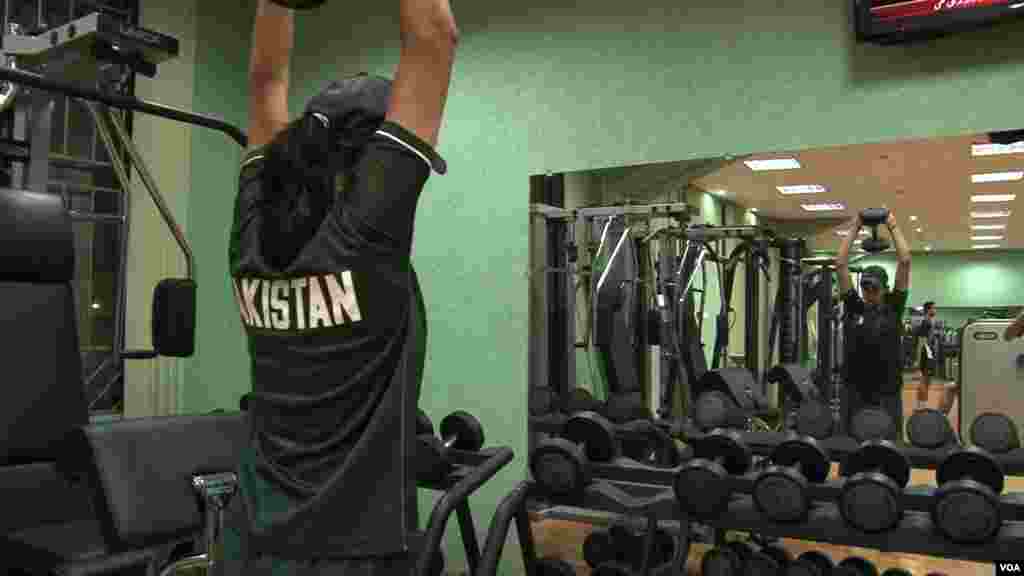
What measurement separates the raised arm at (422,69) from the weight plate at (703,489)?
4.73 ft

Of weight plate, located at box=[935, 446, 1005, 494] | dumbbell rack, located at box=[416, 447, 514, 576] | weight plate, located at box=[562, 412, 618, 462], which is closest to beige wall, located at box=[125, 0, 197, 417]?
dumbbell rack, located at box=[416, 447, 514, 576]

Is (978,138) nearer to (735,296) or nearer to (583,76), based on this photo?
(735,296)

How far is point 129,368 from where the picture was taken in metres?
3.49

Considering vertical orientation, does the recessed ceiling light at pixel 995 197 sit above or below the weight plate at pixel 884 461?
above

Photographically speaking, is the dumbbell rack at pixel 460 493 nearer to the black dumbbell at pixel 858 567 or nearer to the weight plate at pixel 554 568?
the weight plate at pixel 554 568

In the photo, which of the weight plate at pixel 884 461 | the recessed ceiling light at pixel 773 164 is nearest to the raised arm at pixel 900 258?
the recessed ceiling light at pixel 773 164

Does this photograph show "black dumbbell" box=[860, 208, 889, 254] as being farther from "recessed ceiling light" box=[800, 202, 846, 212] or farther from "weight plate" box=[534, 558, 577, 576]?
"weight plate" box=[534, 558, 577, 576]

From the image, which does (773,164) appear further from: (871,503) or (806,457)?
(871,503)

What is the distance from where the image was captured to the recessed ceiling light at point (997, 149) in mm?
2357

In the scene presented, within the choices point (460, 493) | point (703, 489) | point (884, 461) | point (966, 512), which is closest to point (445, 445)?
point (703, 489)

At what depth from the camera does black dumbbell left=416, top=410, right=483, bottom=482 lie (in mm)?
2260

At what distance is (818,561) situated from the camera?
248cm

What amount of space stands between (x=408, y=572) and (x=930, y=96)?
7.21ft

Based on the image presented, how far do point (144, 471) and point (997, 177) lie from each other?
2387 millimetres
